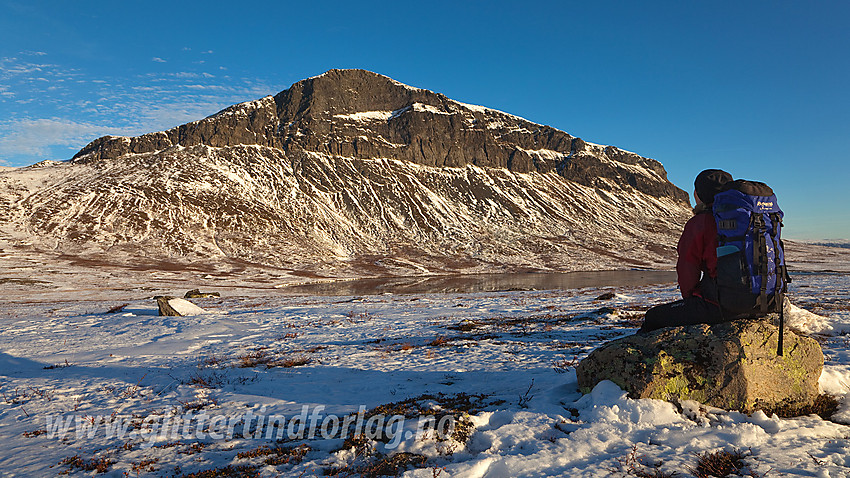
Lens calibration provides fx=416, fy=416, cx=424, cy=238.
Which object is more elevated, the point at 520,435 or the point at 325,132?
the point at 325,132

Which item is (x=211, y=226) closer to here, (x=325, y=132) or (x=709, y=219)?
(x=325, y=132)

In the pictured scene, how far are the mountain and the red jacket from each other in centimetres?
8430

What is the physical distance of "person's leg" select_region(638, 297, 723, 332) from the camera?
633 cm

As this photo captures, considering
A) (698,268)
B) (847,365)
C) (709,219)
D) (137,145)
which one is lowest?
(847,365)

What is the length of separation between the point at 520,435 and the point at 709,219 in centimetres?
407

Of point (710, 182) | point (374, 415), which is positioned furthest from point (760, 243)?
point (374, 415)

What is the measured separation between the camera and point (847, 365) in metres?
7.44

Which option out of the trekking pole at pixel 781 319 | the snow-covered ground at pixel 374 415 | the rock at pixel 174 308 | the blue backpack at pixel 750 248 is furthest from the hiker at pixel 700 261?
the rock at pixel 174 308

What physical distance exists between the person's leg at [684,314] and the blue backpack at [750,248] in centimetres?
42

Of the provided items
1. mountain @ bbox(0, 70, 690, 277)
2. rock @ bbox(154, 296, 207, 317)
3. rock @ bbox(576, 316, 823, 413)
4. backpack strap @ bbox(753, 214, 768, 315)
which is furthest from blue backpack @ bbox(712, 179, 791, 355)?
mountain @ bbox(0, 70, 690, 277)

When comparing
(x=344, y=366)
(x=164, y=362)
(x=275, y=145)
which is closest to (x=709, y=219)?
(x=344, y=366)

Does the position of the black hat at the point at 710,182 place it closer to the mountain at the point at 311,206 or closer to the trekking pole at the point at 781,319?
the trekking pole at the point at 781,319

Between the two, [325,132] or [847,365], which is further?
[325,132]

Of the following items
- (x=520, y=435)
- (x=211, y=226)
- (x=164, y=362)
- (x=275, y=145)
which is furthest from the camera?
(x=275, y=145)
